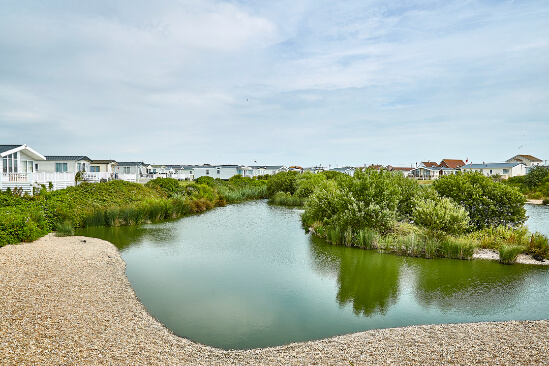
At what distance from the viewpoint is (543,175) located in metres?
48.2

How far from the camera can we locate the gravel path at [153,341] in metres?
6.06

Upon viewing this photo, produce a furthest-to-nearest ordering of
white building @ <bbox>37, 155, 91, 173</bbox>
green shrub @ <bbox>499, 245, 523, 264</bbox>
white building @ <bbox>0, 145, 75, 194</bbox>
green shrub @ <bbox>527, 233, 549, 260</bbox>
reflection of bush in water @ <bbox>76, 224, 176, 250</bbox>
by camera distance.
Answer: white building @ <bbox>37, 155, 91, 173</bbox>, white building @ <bbox>0, 145, 75, 194</bbox>, reflection of bush in water @ <bbox>76, 224, 176, 250</bbox>, green shrub @ <bbox>527, 233, 549, 260</bbox>, green shrub @ <bbox>499, 245, 523, 264</bbox>

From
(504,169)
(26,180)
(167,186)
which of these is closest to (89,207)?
(26,180)

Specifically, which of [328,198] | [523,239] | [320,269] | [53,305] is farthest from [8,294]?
[523,239]

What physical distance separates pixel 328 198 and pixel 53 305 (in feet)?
46.1

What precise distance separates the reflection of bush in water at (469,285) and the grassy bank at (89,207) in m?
15.6

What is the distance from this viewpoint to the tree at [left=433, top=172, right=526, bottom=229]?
16891mm

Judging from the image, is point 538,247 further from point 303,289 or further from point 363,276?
point 303,289

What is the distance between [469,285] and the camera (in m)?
11.4

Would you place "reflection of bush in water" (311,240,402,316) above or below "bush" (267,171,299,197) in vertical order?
below

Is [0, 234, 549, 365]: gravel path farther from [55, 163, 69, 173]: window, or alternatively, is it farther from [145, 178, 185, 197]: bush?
[55, 163, 69, 173]: window

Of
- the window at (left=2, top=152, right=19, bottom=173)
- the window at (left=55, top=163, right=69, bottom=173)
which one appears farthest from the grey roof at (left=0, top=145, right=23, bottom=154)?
the window at (left=55, top=163, right=69, bottom=173)

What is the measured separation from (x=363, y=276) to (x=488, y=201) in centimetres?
877

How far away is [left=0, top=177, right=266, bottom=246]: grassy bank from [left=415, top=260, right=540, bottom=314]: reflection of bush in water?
1562cm
